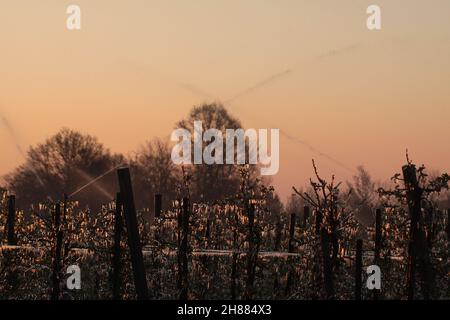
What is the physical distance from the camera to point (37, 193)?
8756 centimetres

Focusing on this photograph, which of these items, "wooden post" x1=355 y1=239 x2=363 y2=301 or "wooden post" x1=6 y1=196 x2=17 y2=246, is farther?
"wooden post" x1=6 y1=196 x2=17 y2=246

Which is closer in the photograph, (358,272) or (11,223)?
(358,272)

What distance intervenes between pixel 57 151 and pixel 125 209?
66.7m

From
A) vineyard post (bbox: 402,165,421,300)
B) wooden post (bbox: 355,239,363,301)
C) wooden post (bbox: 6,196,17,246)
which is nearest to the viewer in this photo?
vineyard post (bbox: 402,165,421,300)

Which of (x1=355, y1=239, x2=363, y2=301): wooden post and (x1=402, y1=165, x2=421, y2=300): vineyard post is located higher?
(x1=402, y1=165, x2=421, y2=300): vineyard post

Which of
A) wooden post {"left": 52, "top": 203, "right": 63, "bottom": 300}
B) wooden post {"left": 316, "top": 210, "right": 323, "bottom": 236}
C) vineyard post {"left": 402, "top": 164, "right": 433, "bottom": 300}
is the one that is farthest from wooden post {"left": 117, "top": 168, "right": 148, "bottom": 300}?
vineyard post {"left": 402, "top": 164, "right": 433, "bottom": 300}

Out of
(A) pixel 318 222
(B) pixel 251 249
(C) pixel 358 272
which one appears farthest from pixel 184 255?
(C) pixel 358 272

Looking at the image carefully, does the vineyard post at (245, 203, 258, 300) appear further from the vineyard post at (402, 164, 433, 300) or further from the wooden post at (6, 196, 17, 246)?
the wooden post at (6, 196, 17, 246)

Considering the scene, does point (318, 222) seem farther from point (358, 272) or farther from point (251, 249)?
point (251, 249)

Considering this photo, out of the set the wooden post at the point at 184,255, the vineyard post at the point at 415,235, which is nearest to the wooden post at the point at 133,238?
the wooden post at the point at 184,255

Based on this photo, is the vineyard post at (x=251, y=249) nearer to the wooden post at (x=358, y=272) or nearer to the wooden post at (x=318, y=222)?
the wooden post at (x=358, y=272)

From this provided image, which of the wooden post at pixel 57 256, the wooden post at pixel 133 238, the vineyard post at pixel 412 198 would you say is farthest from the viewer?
the wooden post at pixel 57 256
